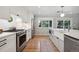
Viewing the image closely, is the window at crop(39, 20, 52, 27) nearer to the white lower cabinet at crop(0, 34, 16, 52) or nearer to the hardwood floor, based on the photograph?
the hardwood floor

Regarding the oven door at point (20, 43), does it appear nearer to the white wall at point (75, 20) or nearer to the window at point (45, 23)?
the window at point (45, 23)

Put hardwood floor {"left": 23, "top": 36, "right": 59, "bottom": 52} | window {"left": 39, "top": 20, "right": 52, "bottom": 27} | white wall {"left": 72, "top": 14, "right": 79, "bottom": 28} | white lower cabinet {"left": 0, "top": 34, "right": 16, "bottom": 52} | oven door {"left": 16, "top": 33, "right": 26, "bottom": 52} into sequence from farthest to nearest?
window {"left": 39, "top": 20, "right": 52, "bottom": 27} < white wall {"left": 72, "top": 14, "right": 79, "bottom": 28} < hardwood floor {"left": 23, "top": 36, "right": 59, "bottom": 52} < oven door {"left": 16, "top": 33, "right": 26, "bottom": 52} < white lower cabinet {"left": 0, "top": 34, "right": 16, "bottom": 52}

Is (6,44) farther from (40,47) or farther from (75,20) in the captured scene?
Result: (75,20)

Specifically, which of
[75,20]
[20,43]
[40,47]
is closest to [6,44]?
[20,43]

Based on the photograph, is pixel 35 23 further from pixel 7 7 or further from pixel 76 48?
pixel 76 48

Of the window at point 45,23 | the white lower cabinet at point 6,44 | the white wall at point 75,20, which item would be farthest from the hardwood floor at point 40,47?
the white wall at point 75,20

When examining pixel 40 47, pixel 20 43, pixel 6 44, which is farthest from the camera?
pixel 40 47

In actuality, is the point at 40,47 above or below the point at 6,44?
below

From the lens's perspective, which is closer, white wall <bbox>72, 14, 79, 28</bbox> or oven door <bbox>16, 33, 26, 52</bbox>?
oven door <bbox>16, 33, 26, 52</bbox>

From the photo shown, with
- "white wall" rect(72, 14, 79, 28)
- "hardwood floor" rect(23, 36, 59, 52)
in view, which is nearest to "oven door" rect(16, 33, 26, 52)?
"hardwood floor" rect(23, 36, 59, 52)

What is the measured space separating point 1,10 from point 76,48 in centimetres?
262

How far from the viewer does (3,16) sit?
12.0 feet

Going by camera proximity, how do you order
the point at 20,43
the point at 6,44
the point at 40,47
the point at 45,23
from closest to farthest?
1. the point at 6,44
2. the point at 20,43
3. the point at 40,47
4. the point at 45,23
